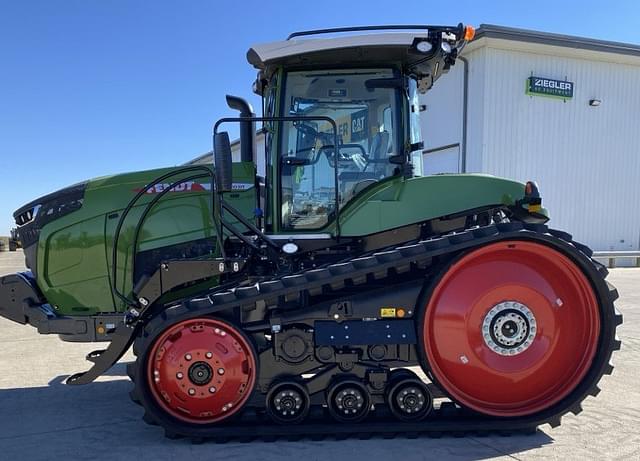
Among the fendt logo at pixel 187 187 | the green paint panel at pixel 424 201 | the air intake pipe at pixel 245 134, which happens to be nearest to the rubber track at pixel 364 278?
the green paint panel at pixel 424 201

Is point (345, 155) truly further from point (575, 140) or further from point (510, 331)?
point (575, 140)

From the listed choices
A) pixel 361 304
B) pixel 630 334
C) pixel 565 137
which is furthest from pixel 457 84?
pixel 361 304

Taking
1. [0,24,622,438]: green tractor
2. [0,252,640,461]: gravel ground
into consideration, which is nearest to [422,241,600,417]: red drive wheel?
[0,24,622,438]: green tractor

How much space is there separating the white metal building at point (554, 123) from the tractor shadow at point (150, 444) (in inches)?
484

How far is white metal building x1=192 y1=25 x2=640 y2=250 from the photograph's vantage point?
14.3 meters

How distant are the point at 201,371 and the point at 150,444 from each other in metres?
0.60

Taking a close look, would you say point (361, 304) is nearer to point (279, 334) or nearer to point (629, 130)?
point (279, 334)

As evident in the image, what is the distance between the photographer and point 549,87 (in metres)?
14.9

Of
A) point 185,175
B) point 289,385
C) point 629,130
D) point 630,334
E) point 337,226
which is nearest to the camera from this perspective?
point 289,385

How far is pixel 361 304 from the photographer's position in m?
3.46

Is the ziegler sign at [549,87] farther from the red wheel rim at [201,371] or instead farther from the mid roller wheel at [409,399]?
the red wheel rim at [201,371]

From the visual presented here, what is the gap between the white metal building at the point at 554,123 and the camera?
47.0ft

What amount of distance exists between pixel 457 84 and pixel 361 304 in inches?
518

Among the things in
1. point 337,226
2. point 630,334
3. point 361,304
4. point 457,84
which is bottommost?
point 630,334
